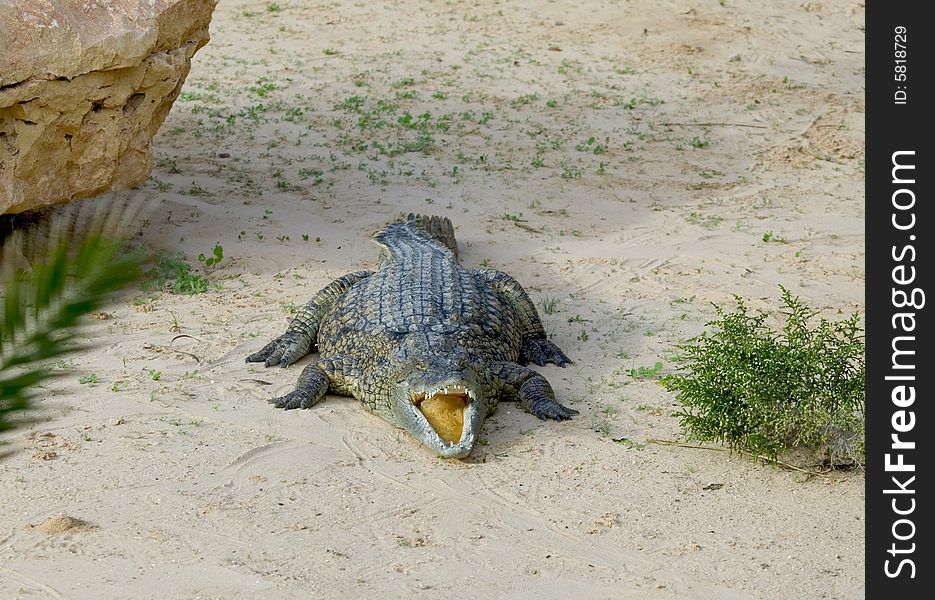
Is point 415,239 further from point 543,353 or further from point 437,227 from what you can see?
point 543,353

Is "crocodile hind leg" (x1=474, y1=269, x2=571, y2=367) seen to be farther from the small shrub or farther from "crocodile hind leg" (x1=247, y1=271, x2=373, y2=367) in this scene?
the small shrub

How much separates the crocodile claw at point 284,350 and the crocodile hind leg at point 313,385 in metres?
0.31

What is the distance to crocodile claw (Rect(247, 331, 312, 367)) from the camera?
5.89m

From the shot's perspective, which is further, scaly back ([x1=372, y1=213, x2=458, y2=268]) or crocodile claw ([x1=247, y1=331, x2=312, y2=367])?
scaly back ([x1=372, y1=213, x2=458, y2=268])

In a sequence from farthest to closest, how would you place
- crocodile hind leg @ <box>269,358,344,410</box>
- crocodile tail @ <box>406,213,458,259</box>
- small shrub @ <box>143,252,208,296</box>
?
crocodile tail @ <box>406,213,458,259</box> < small shrub @ <box>143,252,208,296</box> < crocodile hind leg @ <box>269,358,344,410</box>

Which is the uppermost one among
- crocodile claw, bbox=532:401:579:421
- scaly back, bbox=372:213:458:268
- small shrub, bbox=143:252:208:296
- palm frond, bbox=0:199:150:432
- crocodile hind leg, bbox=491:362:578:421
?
palm frond, bbox=0:199:150:432

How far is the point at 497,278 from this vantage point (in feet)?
21.0

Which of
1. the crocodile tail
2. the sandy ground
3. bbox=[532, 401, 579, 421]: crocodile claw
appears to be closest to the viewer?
the sandy ground

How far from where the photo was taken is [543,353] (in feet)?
19.8

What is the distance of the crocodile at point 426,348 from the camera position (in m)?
5.04

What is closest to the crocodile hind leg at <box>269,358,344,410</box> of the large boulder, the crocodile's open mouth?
the crocodile's open mouth

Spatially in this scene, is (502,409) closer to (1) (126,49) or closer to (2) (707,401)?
(2) (707,401)

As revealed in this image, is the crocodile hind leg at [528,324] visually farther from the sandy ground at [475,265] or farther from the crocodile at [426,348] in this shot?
the sandy ground at [475,265]

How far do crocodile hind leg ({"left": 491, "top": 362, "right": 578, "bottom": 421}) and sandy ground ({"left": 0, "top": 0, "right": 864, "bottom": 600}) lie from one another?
8cm
